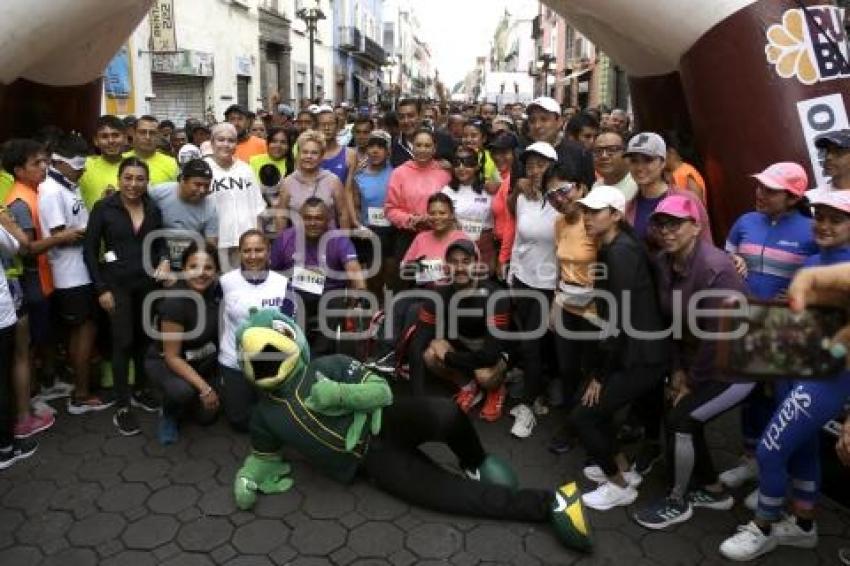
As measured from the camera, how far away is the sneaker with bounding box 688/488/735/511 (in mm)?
3316

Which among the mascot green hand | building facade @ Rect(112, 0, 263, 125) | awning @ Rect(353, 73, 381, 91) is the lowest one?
the mascot green hand

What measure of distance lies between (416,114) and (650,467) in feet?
14.2

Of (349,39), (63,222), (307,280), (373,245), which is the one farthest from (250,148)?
(349,39)

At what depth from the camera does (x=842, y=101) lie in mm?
3941

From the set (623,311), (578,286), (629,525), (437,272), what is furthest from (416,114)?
(629,525)

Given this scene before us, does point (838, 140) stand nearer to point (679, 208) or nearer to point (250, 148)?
point (679, 208)

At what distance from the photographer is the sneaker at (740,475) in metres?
3.52

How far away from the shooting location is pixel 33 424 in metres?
4.10

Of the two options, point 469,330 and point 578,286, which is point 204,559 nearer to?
point 469,330

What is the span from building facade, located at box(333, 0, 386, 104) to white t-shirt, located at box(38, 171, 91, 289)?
A: 1063 inches

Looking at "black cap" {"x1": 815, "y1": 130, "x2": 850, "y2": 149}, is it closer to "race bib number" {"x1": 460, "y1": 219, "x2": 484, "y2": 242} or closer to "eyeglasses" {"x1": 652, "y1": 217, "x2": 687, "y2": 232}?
"eyeglasses" {"x1": 652, "y1": 217, "x2": 687, "y2": 232}

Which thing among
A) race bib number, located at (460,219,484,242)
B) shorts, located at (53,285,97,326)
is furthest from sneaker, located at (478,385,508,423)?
shorts, located at (53,285,97,326)

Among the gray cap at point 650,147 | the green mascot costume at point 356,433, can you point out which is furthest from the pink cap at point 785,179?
the green mascot costume at point 356,433

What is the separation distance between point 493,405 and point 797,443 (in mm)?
1945
